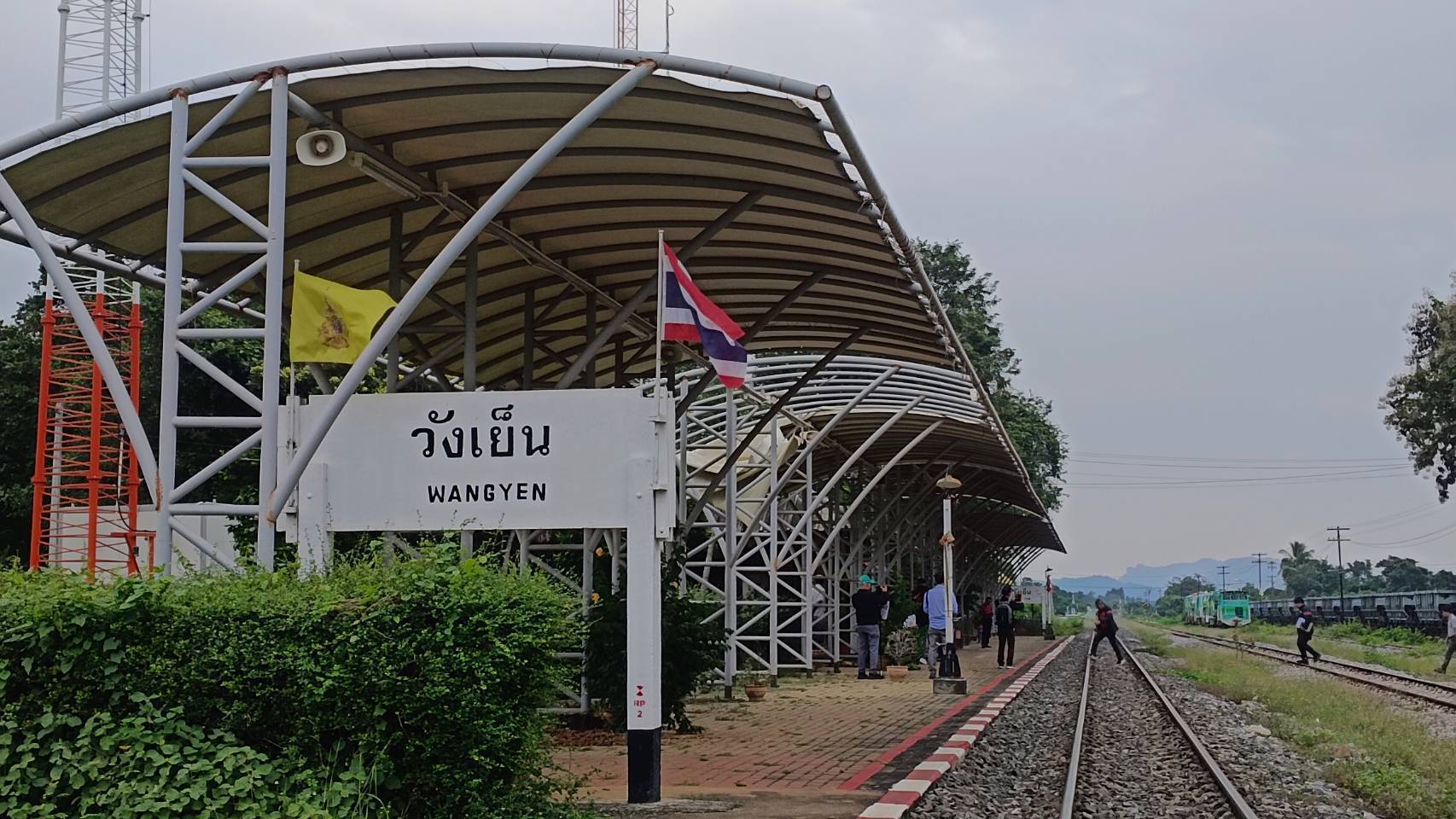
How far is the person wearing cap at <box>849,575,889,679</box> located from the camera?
21.9 meters

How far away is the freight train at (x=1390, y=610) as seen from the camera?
45919mm

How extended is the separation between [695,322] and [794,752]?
180 inches

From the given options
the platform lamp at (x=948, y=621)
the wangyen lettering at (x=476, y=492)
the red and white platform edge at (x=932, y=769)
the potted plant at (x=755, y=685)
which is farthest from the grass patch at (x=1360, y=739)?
the wangyen lettering at (x=476, y=492)

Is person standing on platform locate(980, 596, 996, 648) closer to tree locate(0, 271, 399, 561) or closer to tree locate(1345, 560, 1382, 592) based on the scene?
tree locate(0, 271, 399, 561)

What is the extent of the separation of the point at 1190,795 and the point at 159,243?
9323 millimetres

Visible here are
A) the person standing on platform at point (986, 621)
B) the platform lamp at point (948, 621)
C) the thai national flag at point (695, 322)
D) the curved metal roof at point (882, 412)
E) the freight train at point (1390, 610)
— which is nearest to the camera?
the thai national flag at point (695, 322)

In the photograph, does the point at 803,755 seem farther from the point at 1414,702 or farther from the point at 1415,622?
the point at 1415,622

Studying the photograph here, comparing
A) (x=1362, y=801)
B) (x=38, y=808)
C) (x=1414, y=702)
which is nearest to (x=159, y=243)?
(x=38, y=808)

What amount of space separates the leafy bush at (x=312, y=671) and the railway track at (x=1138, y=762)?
16.1ft

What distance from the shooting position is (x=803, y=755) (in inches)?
489

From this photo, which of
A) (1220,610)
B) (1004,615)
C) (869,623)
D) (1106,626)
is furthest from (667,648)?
(1220,610)

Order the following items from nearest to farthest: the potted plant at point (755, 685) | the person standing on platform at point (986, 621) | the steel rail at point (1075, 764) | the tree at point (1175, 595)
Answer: the steel rail at point (1075, 764), the potted plant at point (755, 685), the person standing on platform at point (986, 621), the tree at point (1175, 595)

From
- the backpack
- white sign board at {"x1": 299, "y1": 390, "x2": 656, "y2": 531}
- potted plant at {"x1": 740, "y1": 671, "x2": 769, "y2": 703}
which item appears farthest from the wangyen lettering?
the backpack

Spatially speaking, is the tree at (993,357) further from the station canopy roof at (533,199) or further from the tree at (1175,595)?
the tree at (1175,595)
